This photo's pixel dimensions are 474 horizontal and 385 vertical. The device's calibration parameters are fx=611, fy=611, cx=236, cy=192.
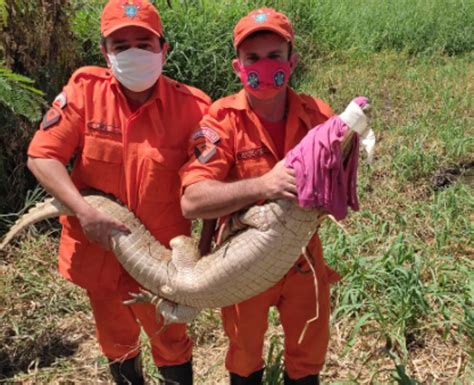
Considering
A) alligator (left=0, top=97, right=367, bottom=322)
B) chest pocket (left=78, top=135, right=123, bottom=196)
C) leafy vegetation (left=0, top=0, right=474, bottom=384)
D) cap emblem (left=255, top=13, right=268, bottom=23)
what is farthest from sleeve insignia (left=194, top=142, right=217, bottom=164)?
leafy vegetation (left=0, top=0, right=474, bottom=384)

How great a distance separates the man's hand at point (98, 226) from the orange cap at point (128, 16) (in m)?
0.68

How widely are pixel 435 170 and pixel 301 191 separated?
3.22 m

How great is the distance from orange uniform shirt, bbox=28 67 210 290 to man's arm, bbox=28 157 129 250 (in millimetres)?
55

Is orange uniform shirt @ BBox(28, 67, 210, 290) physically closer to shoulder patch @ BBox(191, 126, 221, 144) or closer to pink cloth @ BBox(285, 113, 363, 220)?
shoulder patch @ BBox(191, 126, 221, 144)

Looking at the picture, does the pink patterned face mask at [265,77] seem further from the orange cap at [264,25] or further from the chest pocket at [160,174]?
the chest pocket at [160,174]

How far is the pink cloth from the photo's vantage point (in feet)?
6.26

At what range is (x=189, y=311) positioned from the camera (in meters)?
2.32

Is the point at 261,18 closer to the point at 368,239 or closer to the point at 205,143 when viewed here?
the point at 205,143

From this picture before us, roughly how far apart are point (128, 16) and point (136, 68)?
7.4 inches

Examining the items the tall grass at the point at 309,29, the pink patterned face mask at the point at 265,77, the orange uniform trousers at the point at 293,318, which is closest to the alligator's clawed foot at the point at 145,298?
the orange uniform trousers at the point at 293,318

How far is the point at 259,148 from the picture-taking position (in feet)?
7.32

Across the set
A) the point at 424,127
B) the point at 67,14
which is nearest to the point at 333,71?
the point at 424,127

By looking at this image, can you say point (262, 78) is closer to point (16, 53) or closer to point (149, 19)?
point (149, 19)

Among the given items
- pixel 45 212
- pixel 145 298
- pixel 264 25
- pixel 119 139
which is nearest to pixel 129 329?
pixel 145 298
